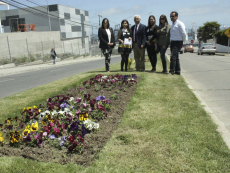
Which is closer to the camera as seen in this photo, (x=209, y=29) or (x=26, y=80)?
(x=26, y=80)

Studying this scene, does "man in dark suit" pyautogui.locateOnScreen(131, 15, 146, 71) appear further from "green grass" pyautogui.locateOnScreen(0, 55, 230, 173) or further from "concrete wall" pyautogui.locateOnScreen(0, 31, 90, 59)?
"concrete wall" pyautogui.locateOnScreen(0, 31, 90, 59)

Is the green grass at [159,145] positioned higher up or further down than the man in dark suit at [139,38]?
further down

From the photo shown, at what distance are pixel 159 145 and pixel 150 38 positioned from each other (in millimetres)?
6272

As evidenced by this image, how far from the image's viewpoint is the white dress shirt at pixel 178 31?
7784 mm

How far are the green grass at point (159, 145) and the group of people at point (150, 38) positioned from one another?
370 centimetres

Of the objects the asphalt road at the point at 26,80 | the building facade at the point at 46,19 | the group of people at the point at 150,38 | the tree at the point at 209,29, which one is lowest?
the asphalt road at the point at 26,80

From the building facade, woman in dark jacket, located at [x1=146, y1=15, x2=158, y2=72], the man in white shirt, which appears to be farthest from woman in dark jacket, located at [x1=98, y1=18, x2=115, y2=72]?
the building facade

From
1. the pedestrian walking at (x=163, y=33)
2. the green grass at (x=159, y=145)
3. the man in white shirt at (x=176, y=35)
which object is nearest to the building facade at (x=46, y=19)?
the pedestrian walking at (x=163, y=33)

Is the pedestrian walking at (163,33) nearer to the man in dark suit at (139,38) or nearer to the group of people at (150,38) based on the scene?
the group of people at (150,38)

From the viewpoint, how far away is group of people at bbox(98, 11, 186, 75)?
26.2 ft

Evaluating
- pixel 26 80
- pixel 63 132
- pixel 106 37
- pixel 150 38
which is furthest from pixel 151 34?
pixel 26 80

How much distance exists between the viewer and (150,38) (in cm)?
867

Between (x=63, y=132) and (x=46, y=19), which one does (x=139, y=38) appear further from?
(x=46, y=19)

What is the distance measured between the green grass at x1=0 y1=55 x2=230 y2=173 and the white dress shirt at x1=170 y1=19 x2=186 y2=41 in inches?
145
